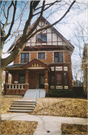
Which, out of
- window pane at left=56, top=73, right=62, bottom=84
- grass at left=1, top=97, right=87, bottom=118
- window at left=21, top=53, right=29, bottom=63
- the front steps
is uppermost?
window at left=21, top=53, right=29, bottom=63

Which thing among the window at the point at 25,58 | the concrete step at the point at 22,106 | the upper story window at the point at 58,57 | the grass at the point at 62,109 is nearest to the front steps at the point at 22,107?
the concrete step at the point at 22,106

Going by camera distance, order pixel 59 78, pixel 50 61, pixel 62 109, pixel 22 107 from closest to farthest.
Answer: pixel 62 109 < pixel 22 107 < pixel 59 78 < pixel 50 61

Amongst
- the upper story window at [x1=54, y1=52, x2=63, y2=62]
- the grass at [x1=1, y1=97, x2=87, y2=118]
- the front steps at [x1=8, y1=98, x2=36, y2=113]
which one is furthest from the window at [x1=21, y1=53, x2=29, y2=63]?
the grass at [x1=1, y1=97, x2=87, y2=118]

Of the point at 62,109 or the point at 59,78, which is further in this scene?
the point at 59,78

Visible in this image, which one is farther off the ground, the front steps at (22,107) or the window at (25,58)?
the window at (25,58)

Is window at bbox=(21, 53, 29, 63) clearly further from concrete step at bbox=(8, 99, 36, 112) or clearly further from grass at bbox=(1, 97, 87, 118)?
grass at bbox=(1, 97, 87, 118)

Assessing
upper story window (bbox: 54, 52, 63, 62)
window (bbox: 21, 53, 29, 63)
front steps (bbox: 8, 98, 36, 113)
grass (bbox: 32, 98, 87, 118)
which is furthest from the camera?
window (bbox: 21, 53, 29, 63)

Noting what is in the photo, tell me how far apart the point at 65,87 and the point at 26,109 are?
31.1 feet

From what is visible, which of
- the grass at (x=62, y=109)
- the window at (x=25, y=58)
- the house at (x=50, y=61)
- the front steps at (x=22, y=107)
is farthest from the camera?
the window at (x=25, y=58)

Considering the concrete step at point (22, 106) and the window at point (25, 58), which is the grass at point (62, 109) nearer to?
the concrete step at point (22, 106)

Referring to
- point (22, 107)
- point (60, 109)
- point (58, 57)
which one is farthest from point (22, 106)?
point (58, 57)

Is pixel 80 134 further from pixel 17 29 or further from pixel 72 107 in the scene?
pixel 17 29

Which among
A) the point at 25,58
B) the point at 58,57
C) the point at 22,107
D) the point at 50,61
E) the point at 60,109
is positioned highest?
the point at 58,57

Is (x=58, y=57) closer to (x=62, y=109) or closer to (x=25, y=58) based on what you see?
(x=25, y=58)
